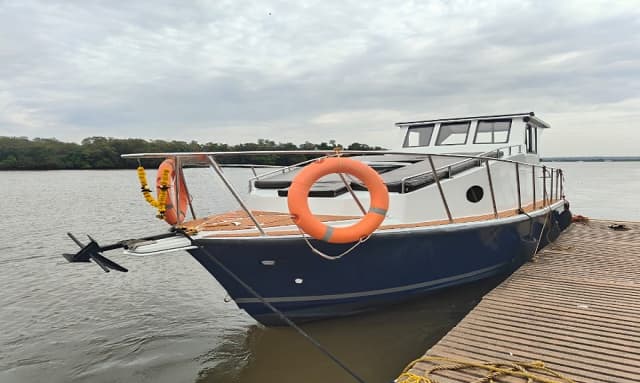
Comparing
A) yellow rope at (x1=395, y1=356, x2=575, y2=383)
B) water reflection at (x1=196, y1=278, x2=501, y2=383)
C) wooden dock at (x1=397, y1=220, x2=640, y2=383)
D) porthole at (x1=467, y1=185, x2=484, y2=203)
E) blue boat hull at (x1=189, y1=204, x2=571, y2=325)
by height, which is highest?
porthole at (x1=467, y1=185, x2=484, y2=203)

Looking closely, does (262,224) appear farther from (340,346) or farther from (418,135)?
(418,135)

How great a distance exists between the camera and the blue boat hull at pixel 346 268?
4.89 metres

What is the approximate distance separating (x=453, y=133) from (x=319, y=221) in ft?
17.7

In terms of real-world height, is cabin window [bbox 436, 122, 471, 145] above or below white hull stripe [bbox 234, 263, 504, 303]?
above

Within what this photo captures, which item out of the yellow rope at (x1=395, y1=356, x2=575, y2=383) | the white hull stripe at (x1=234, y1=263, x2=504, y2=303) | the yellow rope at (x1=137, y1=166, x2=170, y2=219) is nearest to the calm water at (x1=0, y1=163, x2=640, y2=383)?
the white hull stripe at (x1=234, y1=263, x2=504, y2=303)

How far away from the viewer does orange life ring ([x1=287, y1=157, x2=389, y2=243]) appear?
427cm

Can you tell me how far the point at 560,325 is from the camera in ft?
15.0

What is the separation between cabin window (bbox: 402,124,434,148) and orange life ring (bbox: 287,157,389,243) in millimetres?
4900

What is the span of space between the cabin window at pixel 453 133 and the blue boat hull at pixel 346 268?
2965 mm

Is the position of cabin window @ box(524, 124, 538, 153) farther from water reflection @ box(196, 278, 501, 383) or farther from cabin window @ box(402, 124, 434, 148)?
water reflection @ box(196, 278, 501, 383)

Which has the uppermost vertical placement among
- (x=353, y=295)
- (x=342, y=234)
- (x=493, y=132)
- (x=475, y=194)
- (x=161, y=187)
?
(x=493, y=132)

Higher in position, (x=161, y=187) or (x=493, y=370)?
(x=161, y=187)

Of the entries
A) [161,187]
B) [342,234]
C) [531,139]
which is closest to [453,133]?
[531,139]

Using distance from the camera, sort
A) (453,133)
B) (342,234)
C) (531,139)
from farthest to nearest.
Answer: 1. (531,139)
2. (453,133)
3. (342,234)
